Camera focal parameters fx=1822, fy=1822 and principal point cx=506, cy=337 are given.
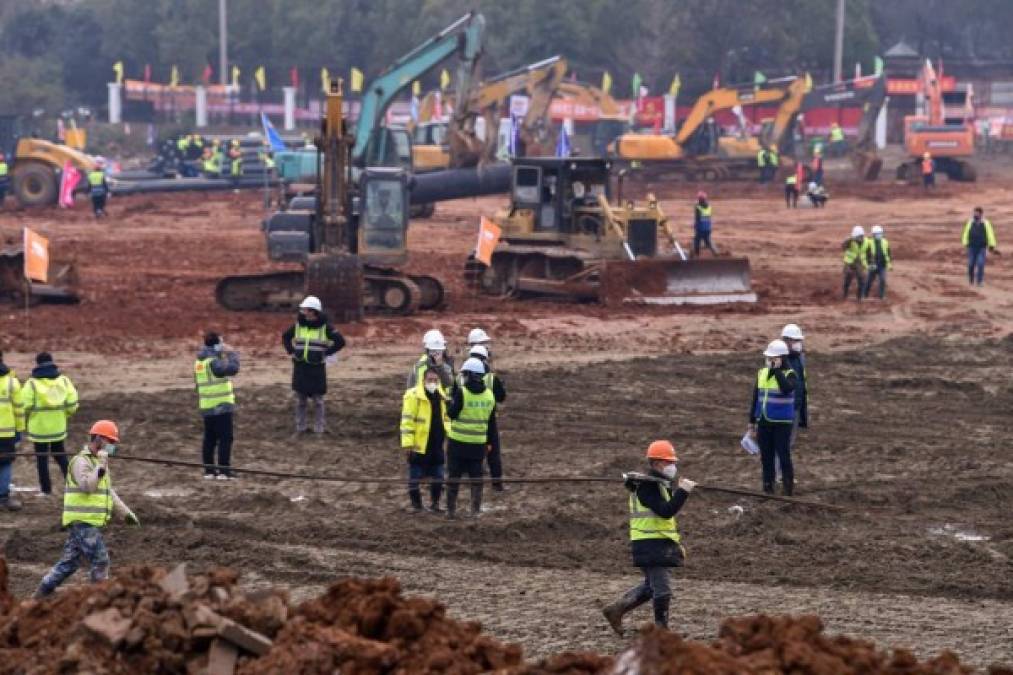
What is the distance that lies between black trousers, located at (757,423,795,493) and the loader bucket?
12.6 m

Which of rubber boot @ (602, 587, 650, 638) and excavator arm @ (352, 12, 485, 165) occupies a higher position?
excavator arm @ (352, 12, 485, 165)

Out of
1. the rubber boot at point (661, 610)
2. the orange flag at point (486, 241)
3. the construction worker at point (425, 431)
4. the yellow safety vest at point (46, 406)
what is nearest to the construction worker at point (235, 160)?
the orange flag at point (486, 241)

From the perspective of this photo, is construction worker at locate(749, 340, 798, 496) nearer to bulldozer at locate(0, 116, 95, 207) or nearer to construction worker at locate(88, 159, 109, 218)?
construction worker at locate(88, 159, 109, 218)

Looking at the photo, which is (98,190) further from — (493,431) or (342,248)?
(493,431)

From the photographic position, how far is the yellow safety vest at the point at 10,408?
16.5 m

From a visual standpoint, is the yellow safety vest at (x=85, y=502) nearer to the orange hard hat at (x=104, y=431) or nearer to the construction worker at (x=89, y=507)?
the construction worker at (x=89, y=507)

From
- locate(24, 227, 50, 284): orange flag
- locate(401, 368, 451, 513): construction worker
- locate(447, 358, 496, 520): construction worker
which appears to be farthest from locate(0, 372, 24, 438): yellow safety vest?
locate(24, 227, 50, 284): orange flag

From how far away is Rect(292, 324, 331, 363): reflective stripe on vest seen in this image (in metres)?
19.1

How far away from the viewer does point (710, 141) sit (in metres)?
60.2

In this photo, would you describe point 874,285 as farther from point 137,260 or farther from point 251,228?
point 251,228

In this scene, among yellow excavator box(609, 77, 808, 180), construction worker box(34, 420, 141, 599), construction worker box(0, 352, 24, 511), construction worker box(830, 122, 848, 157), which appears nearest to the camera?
construction worker box(34, 420, 141, 599)

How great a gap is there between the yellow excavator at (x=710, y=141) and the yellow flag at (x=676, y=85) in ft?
43.5

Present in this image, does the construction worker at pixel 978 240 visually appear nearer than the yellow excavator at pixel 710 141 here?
Yes

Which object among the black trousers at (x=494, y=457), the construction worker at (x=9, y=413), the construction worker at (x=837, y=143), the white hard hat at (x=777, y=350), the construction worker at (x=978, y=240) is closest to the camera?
the construction worker at (x=9, y=413)
